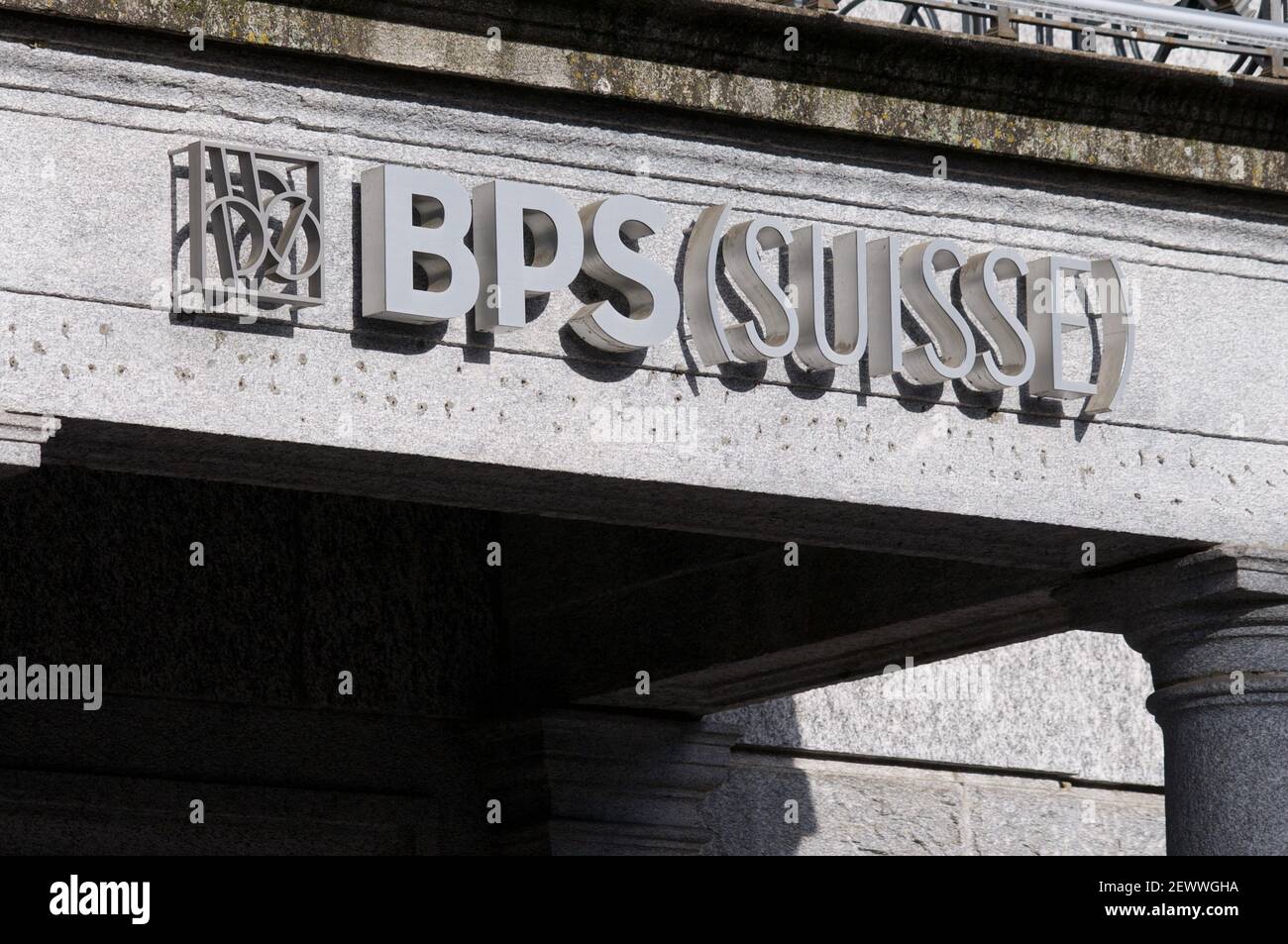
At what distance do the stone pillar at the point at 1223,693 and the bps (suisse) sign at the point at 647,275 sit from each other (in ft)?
2.36

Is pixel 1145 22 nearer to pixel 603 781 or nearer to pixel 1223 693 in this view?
pixel 1223 693

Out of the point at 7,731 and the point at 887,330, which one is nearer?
the point at 887,330

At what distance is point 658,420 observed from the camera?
26.2 ft

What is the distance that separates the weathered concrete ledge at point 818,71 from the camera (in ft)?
25.1

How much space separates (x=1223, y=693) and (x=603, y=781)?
3707 mm

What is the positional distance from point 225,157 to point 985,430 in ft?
9.18

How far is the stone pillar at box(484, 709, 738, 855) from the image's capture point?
11336mm

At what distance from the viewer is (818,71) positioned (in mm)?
8336

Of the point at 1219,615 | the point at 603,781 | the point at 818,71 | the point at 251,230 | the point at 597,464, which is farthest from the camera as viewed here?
the point at 603,781

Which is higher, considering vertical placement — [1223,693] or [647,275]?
[647,275]

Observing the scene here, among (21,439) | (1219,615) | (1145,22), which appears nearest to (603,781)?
(1219,615)

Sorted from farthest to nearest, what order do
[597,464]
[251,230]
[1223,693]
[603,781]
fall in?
[603,781], [1223,693], [597,464], [251,230]
